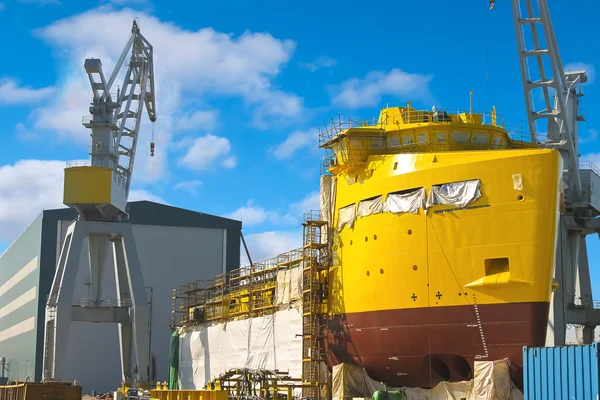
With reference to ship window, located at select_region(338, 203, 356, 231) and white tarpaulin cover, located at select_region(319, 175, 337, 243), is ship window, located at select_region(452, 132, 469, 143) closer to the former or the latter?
ship window, located at select_region(338, 203, 356, 231)

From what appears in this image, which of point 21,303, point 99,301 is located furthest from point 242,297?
point 21,303

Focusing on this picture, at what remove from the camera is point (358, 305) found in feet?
105

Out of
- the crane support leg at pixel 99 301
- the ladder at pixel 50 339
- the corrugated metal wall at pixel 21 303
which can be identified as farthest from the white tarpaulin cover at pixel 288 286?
the corrugated metal wall at pixel 21 303

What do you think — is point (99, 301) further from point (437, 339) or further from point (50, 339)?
point (437, 339)

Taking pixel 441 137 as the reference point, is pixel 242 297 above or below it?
below

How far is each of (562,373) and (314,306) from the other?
14.2m

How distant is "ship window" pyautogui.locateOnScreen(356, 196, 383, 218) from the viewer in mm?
31266

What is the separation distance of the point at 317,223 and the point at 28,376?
44.5 meters

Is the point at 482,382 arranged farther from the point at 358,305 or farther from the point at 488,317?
the point at 358,305

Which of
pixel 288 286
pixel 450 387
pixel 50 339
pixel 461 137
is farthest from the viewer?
pixel 50 339

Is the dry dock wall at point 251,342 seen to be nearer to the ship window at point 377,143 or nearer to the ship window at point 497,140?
the ship window at point 377,143

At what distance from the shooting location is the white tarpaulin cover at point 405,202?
29.8 metres

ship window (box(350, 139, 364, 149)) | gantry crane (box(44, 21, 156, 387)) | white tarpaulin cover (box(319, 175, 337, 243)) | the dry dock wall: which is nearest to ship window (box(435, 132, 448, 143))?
ship window (box(350, 139, 364, 149))

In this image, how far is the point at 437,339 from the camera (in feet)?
94.7
